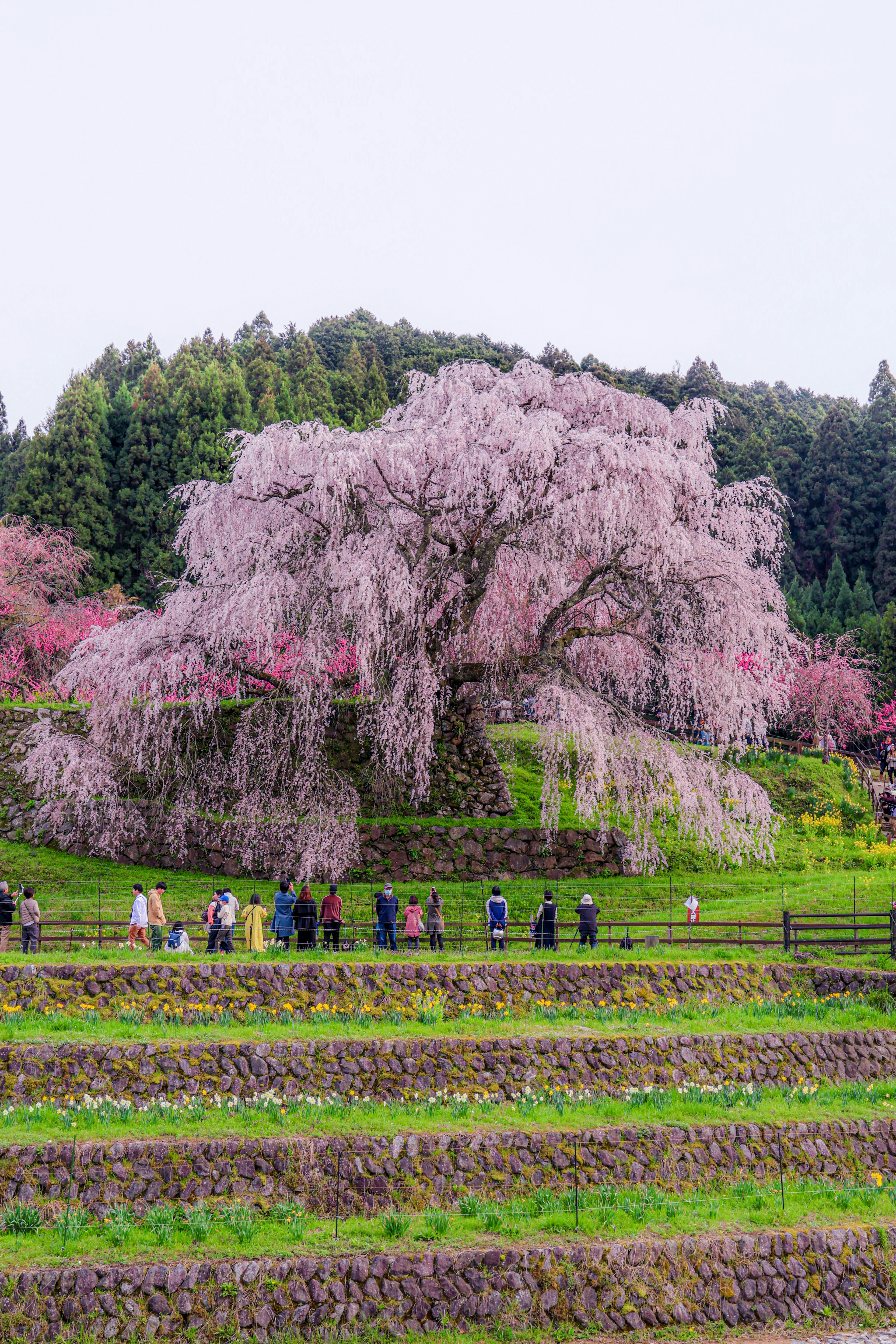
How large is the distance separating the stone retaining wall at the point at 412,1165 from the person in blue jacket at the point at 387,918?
607 centimetres

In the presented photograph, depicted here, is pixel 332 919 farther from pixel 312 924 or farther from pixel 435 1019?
pixel 435 1019

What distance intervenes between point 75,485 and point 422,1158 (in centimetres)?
4593

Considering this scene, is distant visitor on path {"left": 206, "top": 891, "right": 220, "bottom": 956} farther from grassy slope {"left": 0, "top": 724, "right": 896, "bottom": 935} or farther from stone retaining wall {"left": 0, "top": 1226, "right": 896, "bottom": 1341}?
stone retaining wall {"left": 0, "top": 1226, "right": 896, "bottom": 1341}

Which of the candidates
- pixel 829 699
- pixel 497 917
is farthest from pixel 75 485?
pixel 497 917

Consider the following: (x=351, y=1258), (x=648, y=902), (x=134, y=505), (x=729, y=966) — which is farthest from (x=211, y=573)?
(x=134, y=505)

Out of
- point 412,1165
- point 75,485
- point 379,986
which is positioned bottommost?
point 412,1165

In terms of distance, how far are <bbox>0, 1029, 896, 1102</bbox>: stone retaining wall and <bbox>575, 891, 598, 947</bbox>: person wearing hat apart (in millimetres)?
3856

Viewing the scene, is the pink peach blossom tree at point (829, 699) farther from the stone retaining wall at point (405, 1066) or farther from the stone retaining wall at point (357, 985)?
the stone retaining wall at point (405, 1066)

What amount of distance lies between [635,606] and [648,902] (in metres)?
6.10

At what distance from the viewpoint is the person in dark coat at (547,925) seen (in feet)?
55.2

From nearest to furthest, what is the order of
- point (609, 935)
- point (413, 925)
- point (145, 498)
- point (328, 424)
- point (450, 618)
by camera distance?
point (413, 925)
point (609, 935)
point (450, 618)
point (145, 498)
point (328, 424)

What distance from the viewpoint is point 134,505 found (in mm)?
52188

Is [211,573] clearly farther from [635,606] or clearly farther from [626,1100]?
[626,1100]

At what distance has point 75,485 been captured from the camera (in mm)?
50781
